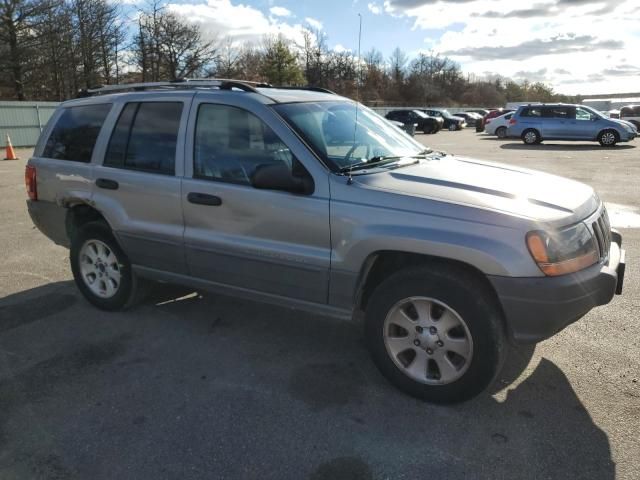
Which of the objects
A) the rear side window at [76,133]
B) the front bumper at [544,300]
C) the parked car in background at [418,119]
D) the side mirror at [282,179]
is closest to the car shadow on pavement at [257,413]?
the front bumper at [544,300]

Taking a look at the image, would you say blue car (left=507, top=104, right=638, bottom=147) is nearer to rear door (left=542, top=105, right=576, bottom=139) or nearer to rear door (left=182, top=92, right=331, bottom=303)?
rear door (left=542, top=105, right=576, bottom=139)

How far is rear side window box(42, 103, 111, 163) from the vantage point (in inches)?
178

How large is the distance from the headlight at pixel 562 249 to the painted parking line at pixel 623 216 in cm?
512

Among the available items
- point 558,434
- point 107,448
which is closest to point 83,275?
point 107,448

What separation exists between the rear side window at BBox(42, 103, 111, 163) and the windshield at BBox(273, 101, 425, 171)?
1.87 meters

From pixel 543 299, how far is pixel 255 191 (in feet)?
6.19

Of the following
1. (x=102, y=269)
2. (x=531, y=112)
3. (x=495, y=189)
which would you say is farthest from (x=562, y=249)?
(x=531, y=112)

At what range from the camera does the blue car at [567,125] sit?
21406 mm

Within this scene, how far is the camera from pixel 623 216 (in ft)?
26.5

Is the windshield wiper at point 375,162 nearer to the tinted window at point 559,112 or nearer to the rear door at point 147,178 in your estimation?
the rear door at point 147,178

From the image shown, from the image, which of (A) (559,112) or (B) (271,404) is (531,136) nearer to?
(A) (559,112)

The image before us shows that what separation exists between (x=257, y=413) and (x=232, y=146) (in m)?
1.81

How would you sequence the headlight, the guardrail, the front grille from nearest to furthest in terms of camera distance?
the headlight → the front grille → the guardrail

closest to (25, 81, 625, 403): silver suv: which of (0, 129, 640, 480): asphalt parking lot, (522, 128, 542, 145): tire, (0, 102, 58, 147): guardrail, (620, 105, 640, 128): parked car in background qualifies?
(0, 129, 640, 480): asphalt parking lot
